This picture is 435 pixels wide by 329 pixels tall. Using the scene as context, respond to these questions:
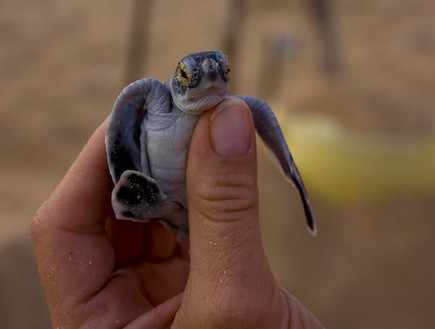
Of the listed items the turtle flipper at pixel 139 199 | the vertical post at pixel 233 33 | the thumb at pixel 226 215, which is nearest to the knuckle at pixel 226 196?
the thumb at pixel 226 215

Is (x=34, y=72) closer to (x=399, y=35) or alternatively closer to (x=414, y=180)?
(x=414, y=180)

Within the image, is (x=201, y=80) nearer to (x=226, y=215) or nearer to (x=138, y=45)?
(x=226, y=215)

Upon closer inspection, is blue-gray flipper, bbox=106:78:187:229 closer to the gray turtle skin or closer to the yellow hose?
the gray turtle skin

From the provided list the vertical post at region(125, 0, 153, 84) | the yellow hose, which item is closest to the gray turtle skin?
the yellow hose

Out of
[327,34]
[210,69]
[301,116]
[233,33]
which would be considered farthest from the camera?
[327,34]

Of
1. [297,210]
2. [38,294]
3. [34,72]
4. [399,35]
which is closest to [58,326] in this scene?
[38,294]

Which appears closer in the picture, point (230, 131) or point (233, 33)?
point (230, 131)

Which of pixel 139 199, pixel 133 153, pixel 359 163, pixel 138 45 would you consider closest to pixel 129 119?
pixel 133 153
